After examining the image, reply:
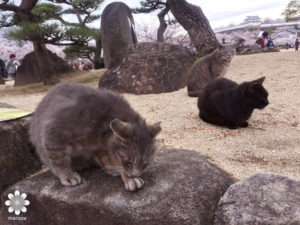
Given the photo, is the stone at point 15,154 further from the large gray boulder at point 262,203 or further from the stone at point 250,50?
the stone at point 250,50

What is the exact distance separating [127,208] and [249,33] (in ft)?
82.5

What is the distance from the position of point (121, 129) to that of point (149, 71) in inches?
180

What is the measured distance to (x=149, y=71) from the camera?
6.03m

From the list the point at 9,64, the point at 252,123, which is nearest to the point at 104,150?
the point at 252,123

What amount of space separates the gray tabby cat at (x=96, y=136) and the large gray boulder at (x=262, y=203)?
1.82 ft

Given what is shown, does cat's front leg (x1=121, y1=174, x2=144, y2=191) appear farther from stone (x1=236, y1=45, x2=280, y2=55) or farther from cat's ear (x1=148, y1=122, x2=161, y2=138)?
stone (x1=236, y1=45, x2=280, y2=55)

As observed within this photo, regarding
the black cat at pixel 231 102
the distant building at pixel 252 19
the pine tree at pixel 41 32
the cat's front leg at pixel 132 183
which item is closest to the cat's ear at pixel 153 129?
the cat's front leg at pixel 132 183

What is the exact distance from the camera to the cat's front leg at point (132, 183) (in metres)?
1.70

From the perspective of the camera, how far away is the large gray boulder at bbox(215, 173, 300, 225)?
136 centimetres

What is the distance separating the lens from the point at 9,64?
47.3 feet

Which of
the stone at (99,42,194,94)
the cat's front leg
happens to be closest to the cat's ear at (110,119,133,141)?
the cat's front leg

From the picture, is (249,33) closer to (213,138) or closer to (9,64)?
(9,64)

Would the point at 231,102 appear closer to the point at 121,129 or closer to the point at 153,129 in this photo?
the point at 153,129

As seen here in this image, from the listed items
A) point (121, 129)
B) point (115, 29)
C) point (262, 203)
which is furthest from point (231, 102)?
point (115, 29)
